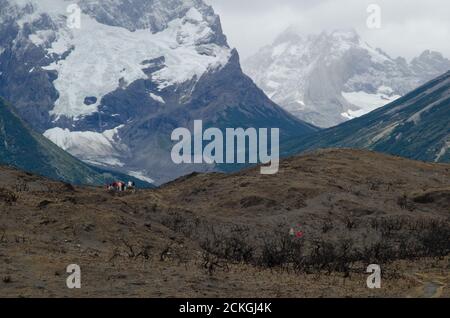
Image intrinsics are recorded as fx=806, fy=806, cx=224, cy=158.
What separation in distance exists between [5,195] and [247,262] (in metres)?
17.0

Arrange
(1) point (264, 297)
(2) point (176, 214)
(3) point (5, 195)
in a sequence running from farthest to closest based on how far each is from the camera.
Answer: (2) point (176, 214) < (3) point (5, 195) < (1) point (264, 297)

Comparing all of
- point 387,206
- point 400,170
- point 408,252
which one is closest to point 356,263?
point 408,252

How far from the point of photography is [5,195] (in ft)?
175

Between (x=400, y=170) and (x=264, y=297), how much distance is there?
67.6 meters

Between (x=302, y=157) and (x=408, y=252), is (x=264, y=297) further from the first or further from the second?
(x=302, y=157)

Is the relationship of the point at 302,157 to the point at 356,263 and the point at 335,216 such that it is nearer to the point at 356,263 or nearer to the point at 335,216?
the point at 335,216

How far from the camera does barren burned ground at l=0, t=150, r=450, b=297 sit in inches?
1473

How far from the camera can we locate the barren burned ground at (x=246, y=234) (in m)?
37.4

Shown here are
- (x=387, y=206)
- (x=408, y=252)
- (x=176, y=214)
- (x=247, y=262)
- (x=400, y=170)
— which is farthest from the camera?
(x=400, y=170)

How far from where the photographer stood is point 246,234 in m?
66.5

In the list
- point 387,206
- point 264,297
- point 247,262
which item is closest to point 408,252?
point 247,262

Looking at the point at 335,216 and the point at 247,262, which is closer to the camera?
the point at 247,262
